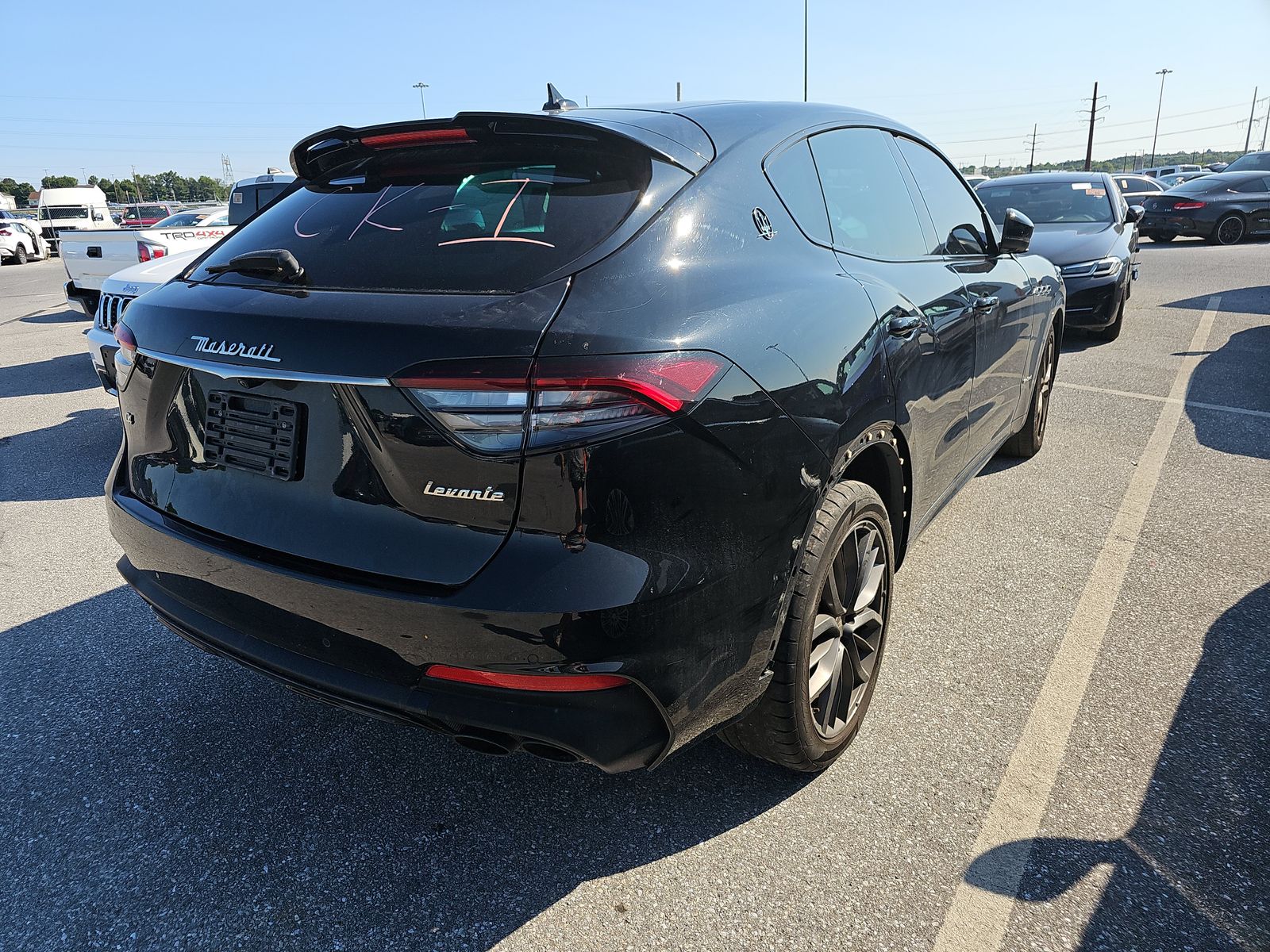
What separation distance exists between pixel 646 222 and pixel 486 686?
106 centimetres

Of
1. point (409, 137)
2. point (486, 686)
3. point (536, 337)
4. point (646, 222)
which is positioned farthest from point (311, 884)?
point (409, 137)

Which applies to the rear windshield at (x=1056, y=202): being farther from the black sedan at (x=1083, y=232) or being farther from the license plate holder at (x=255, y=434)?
the license plate holder at (x=255, y=434)

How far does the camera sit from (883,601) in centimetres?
270

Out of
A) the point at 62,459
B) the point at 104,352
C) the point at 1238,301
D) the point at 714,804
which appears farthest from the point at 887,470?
the point at 1238,301

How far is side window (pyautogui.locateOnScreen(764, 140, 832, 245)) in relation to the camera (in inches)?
94.5

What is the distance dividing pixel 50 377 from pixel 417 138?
768 cm

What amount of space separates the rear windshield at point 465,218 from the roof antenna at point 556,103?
49 centimetres

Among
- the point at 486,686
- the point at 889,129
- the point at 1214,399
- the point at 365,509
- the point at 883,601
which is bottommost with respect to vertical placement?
the point at 1214,399

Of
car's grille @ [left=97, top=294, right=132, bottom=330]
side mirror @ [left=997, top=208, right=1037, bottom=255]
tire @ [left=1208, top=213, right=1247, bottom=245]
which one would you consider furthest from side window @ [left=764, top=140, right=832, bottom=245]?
tire @ [left=1208, top=213, right=1247, bottom=245]

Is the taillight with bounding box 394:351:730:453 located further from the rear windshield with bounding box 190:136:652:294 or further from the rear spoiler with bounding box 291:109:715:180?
the rear spoiler with bounding box 291:109:715:180

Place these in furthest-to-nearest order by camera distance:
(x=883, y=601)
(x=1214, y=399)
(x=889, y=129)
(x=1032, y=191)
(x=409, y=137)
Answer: (x=1032, y=191) < (x=1214, y=399) < (x=889, y=129) < (x=883, y=601) < (x=409, y=137)

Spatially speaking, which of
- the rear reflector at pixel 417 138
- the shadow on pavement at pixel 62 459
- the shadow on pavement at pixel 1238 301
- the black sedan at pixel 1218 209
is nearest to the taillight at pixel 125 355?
the rear reflector at pixel 417 138

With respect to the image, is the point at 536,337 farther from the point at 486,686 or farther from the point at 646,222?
the point at 486,686

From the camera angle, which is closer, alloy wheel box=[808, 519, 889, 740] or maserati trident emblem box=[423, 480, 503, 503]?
maserati trident emblem box=[423, 480, 503, 503]
